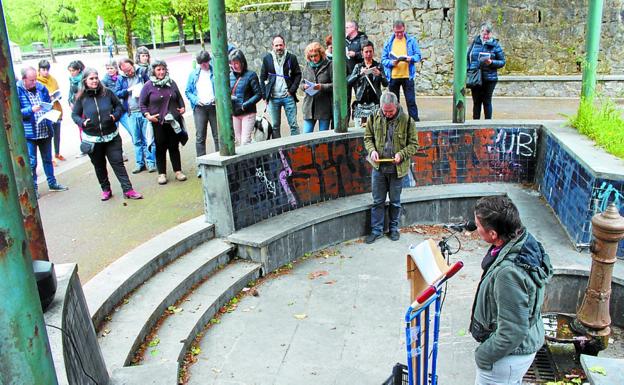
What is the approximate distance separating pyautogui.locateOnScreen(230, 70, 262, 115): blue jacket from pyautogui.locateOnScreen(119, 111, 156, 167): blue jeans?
5.67ft

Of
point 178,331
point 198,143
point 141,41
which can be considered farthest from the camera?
point 141,41

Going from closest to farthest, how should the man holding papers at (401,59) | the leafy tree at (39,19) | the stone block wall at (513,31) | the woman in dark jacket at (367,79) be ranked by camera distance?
the woman in dark jacket at (367,79), the man holding papers at (401,59), the stone block wall at (513,31), the leafy tree at (39,19)

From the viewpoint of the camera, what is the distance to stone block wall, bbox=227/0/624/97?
13141 mm

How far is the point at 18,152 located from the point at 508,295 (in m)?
2.79

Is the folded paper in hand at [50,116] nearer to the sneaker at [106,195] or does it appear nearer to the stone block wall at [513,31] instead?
the sneaker at [106,195]

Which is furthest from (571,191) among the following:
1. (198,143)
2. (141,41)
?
(141,41)

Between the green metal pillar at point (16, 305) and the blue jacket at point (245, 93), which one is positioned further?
the blue jacket at point (245, 93)

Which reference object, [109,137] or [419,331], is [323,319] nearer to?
[419,331]

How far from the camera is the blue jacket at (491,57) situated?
9250mm

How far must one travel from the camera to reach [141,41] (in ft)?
178

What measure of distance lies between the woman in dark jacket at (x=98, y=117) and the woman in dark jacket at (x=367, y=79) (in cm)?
338

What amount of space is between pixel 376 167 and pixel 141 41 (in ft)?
170

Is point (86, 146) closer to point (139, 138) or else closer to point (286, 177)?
point (139, 138)

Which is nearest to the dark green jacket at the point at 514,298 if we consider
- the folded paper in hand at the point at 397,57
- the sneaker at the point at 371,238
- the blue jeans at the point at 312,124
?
the sneaker at the point at 371,238
